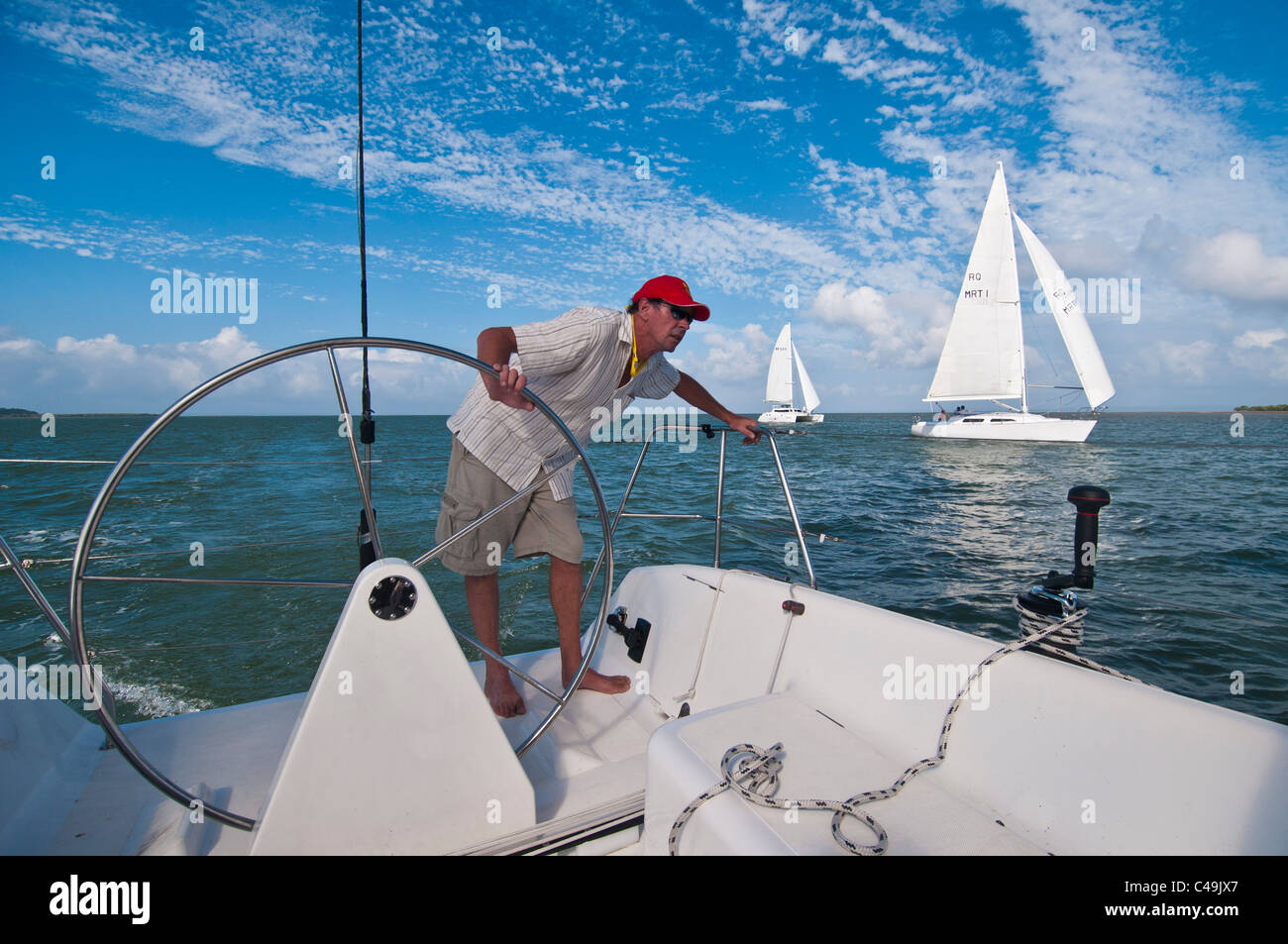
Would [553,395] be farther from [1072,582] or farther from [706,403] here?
[1072,582]

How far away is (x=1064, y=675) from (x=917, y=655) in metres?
0.32

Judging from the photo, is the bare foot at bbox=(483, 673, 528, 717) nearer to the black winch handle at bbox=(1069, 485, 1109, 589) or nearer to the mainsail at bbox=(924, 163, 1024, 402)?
the black winch handle at bbox=(1069, 485, 1109, 589)

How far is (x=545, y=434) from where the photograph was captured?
1832 mm

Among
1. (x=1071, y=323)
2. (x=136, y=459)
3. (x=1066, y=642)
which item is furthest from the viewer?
(x=1071, y=323)

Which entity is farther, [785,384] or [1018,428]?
[785,384]

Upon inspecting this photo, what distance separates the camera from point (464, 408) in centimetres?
185

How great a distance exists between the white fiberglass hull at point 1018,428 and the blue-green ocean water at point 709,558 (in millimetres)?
10597

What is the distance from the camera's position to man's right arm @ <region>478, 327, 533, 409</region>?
4.43ft

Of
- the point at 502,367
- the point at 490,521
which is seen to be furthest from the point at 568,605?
the point at 502,367

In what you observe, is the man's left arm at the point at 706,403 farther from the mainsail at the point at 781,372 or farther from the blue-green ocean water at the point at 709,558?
the mainsail at the point at 781,372

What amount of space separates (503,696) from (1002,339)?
87.2 ft

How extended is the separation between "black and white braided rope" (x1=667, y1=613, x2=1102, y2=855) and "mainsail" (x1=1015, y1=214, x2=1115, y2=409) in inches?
1002
